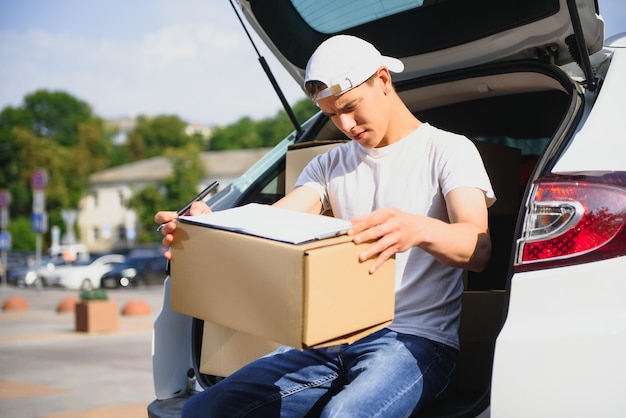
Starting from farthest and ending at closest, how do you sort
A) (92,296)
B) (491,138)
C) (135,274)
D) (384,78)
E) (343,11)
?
(135,274) < (92,296) < (491,138) < (343,11) < (384,78)

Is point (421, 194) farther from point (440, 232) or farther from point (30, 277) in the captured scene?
point (30, 277)

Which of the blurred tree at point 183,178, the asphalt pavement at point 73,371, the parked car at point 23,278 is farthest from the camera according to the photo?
the blurred tree at point 183,178

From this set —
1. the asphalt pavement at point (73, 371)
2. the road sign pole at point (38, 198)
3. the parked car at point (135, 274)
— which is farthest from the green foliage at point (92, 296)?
the parked car at point (135, 274)

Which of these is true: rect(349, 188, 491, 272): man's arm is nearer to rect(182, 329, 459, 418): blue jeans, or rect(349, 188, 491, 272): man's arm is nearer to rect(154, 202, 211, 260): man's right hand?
rect(182, 329, 459, 418): blue jeans

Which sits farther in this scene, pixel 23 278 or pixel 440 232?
pixel 23 278

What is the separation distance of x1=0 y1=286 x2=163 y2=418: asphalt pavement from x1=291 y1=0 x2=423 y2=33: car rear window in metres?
A: 3.38

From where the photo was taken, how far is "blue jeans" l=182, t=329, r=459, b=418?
2.05m

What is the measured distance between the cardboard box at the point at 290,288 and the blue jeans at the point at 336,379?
0.56 feet

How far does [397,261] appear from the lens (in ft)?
7.39

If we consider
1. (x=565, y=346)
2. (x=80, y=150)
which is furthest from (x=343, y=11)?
(x=80, y=150)

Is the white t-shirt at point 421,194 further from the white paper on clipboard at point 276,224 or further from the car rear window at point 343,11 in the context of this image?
the car rear window at point 343,11

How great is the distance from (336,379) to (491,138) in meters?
1.92

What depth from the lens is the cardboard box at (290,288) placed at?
1.79m

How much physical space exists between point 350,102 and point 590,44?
797mm
